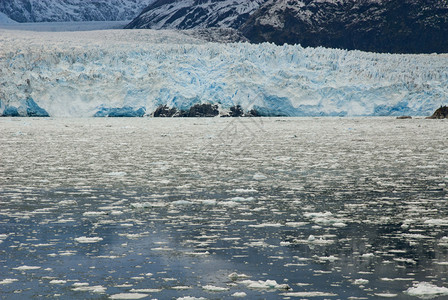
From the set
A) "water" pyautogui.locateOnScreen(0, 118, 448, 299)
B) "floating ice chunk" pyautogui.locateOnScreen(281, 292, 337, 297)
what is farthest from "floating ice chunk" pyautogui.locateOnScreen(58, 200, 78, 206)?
"floating ice chunk" pyautogui.locateOnScreen(281, 292, 337, 297)

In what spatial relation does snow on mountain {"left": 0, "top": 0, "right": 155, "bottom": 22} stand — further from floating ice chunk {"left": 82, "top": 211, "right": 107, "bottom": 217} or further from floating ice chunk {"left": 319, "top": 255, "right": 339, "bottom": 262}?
floating ice chunk {"left": 319, "top": 255, "right": 339, "bottom": 262}

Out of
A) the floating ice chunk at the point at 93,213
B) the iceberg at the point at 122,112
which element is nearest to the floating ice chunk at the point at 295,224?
the floating ice chunk at the point at 93,213

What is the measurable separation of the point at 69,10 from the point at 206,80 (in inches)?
3714

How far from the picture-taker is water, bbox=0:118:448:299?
3.31 meters

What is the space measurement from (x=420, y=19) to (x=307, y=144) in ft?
224

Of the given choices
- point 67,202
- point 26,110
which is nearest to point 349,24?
point 26,110

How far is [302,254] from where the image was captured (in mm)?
3965

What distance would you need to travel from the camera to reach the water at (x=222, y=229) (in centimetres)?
331

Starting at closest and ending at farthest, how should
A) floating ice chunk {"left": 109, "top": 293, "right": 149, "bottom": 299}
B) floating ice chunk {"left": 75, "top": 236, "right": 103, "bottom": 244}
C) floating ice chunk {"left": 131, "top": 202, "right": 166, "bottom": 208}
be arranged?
floating ice chunk {"left": 109, "top": 293, "right": 149, "bottom": 299} < floating ice chunk {"left": 75, "top": 236, "right": 103, "bottom": 244} < floating ice chunk {"left": 131, "top": 202, "right": 166, "bottom": 208}

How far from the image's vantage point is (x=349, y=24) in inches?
3093

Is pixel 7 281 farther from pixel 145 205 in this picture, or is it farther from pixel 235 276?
pixel 145 205

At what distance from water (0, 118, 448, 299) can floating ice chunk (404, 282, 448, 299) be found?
6 centimetres

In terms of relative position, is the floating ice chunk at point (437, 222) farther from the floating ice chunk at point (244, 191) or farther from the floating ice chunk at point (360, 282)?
the floating ice chunk at point (244, 191)

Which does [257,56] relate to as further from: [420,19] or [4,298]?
[420,19]
